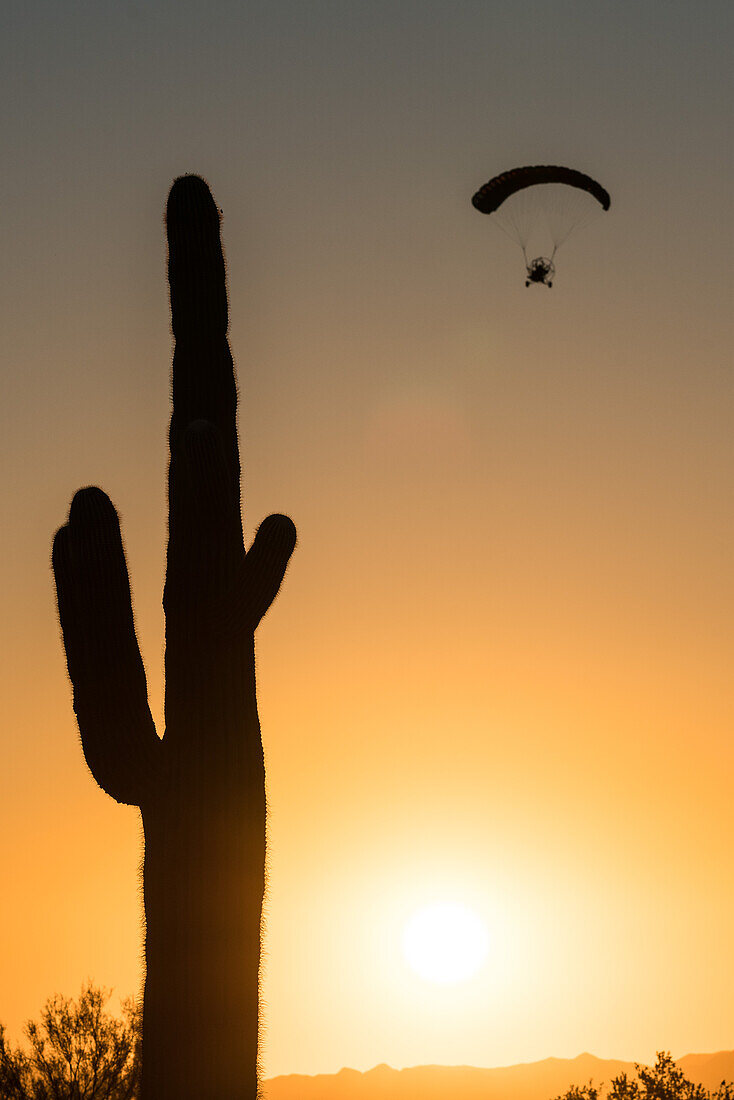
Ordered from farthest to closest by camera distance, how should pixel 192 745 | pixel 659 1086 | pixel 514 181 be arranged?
1. pixel 659 1086
2. pixel 514 181
3. pixel 192 745

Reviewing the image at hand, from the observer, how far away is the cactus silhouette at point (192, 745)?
9133mm

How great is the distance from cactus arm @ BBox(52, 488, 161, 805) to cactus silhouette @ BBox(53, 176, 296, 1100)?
1cm

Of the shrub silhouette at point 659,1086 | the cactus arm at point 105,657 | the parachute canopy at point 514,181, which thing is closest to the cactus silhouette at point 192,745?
the cactus arm at point 105,657

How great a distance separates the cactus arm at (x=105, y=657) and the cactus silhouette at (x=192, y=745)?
1cm

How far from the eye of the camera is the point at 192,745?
31.3 ft

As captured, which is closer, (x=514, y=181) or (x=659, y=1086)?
(x=514, y=181)

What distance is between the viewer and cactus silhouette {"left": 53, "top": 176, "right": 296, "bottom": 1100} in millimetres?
9133

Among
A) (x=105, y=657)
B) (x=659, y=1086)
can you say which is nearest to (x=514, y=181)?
(x=105, y=657)

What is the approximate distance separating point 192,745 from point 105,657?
93cm

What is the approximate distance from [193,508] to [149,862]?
268 centimetres

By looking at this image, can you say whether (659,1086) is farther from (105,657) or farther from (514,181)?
(105,657)

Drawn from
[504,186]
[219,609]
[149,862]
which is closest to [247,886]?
[149,862]

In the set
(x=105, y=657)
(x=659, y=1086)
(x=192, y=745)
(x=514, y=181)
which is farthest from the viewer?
(x=659, y=1086)

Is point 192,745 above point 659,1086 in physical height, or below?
above
